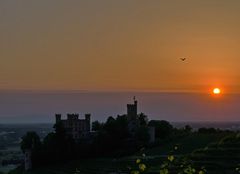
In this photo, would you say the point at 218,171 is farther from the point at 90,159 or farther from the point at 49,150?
the point at 49,150

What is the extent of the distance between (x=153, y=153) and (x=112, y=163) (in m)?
9.43

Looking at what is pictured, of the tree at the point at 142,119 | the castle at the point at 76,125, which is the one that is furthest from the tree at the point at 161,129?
the castle at the point at 76,125

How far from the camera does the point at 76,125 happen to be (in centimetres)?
11438

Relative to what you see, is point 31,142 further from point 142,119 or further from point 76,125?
point 142,119

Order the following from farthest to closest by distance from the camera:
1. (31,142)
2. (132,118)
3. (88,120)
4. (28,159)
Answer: (88,120), (132,118), (31,142), (28,159)

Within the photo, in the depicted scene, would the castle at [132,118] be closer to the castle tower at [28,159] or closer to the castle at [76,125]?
the castle at [76,125]

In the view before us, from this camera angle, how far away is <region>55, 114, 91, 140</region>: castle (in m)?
110

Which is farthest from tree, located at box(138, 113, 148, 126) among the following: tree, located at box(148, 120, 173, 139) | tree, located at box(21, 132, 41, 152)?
tree, located at box(21, 132, 41, 152)

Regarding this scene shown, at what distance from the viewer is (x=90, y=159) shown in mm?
91000

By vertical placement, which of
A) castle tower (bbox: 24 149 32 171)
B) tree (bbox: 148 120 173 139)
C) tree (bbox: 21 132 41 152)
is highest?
tree (bbox: 148 120 173 139)

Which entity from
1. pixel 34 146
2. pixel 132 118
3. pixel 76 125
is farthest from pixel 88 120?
pixel 34 146

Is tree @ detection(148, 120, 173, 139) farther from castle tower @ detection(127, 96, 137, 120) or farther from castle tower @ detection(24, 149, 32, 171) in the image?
castle tower @ detection(24, 149, 32, 171)

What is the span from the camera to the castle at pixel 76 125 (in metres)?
110

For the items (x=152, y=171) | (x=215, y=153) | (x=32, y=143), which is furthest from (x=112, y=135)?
(x=152, y=171)
